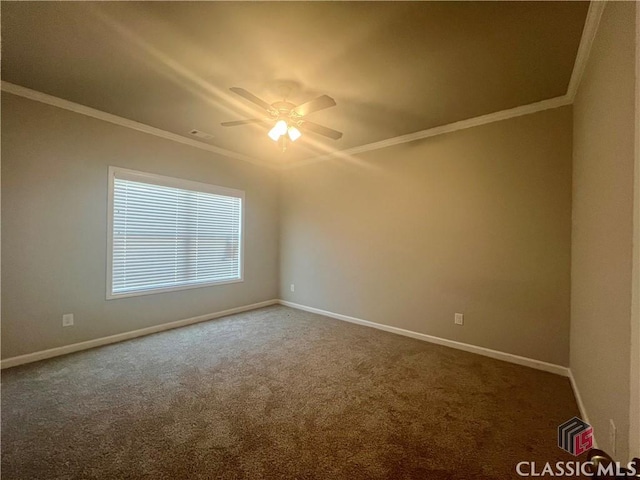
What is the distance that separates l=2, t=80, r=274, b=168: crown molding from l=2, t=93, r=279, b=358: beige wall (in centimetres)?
6

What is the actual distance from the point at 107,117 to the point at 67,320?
232cm

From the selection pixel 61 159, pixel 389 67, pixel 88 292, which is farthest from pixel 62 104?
pixel 389 67

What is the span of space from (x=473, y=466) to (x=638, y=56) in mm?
2150

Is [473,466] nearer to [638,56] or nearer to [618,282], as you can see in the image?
[618,282]

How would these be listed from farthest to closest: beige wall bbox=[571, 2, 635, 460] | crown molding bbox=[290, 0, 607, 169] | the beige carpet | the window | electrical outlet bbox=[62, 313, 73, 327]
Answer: the window, electrical outlet bbox=[62, 313, 73, 327], crown molding bbox=[290, 0, 607, 169], the beige carpet, beige wall bbox=[571, 2, 635, 460]

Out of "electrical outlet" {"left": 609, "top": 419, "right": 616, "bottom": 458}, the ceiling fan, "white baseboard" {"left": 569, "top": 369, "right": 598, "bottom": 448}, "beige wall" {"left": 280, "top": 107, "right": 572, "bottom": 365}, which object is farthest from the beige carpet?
the ceiling fan

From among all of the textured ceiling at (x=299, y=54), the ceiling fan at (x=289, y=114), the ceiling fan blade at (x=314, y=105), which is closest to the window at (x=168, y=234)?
the textured ceiling at (x=299, y=54)

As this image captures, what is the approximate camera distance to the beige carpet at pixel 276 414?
158 cm

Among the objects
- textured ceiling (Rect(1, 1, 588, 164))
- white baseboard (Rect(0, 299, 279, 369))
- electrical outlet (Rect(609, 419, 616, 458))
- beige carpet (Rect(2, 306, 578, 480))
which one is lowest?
beige carpet (Rect(2, 306, 578, 480))

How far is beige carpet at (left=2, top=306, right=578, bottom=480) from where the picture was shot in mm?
1575

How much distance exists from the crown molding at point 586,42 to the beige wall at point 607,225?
65 millimetres

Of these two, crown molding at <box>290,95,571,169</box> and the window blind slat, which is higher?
crown molding at <box>290,95,571,169</box>

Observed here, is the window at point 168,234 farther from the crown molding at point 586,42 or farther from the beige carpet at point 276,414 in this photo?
the crown molding at point 586,42

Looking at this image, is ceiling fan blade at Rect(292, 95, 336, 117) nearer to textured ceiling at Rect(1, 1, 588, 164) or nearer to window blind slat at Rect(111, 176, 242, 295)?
textured ceiling at Rect(1, 1, 588, 164)
